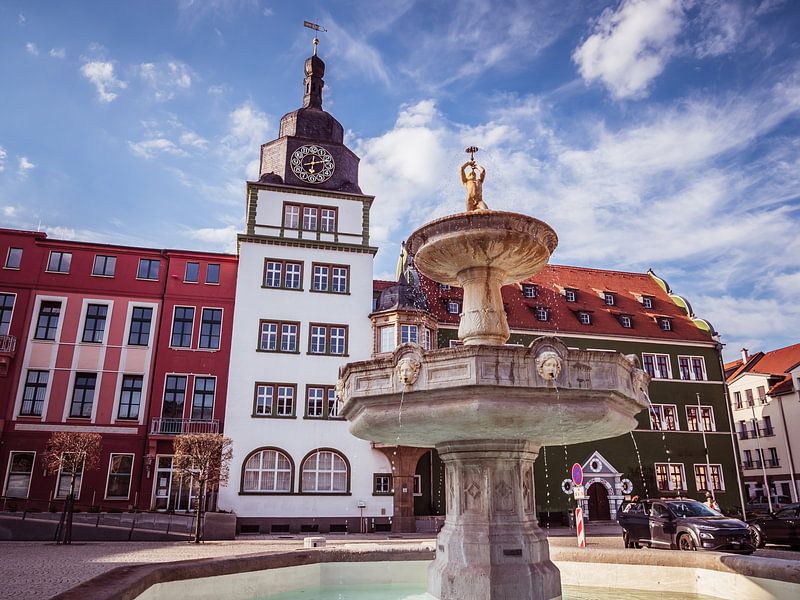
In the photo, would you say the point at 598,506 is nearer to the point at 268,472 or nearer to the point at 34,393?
the point at 268,472

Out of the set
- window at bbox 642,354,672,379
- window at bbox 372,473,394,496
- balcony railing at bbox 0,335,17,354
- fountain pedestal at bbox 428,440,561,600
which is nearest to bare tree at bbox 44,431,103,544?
balcony railing at bbox 0,335,17,354

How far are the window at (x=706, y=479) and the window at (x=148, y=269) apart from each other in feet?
108

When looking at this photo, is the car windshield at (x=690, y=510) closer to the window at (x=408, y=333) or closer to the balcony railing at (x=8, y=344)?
the window at (x=408, y=333)

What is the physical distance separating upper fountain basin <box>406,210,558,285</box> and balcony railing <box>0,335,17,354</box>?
26597mm

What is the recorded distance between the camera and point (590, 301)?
39938mm

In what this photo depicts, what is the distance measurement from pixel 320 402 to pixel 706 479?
23519mm

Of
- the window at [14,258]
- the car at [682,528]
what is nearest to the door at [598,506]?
the car at [682,528]

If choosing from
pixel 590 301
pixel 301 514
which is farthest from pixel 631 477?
pixel 301 514

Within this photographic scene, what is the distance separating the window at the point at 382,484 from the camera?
97.3 feet

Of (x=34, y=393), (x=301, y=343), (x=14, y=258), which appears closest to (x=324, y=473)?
(x=301, y=343)

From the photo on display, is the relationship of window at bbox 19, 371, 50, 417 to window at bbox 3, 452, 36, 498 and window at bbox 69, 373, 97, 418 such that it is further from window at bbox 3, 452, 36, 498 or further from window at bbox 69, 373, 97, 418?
window at bbox 3, 452, 36, 498

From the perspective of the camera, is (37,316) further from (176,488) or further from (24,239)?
(176,488)

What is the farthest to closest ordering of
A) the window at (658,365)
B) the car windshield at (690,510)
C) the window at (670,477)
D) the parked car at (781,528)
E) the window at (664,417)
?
the window at (658,365), the window at (664,417), the window at (670,477), the parked car at (781,528), the car windshield at (690,510)

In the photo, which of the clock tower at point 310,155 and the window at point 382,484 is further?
the clock tower at point 310,155
